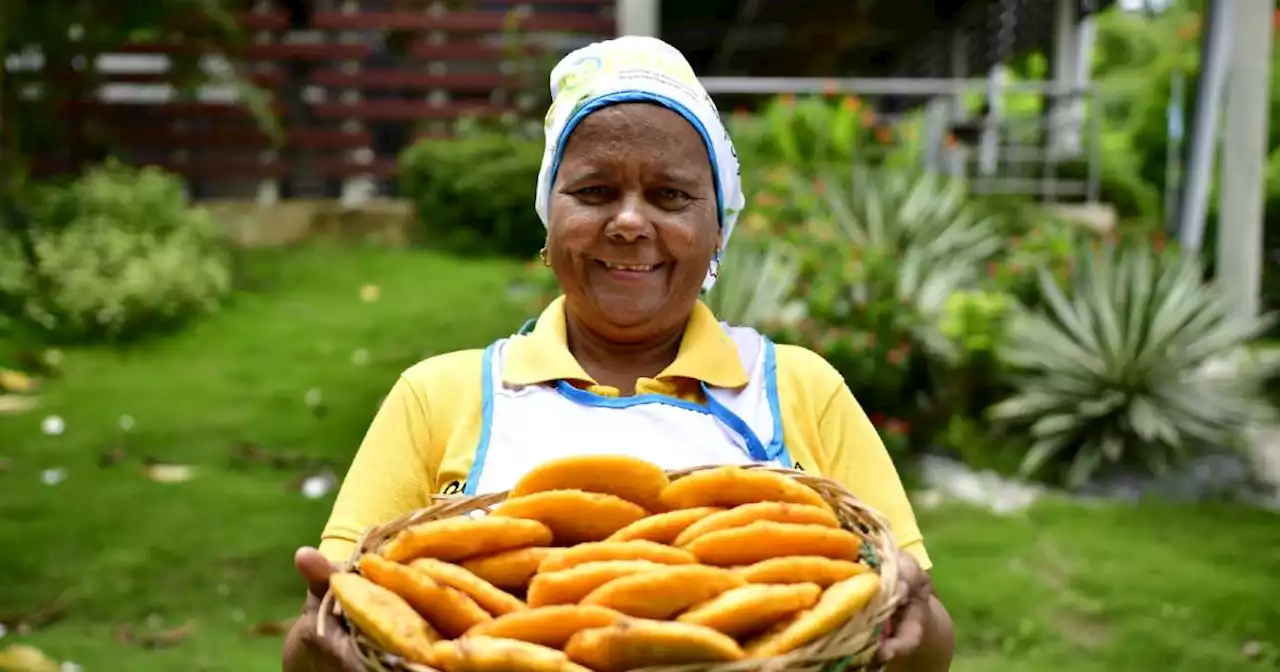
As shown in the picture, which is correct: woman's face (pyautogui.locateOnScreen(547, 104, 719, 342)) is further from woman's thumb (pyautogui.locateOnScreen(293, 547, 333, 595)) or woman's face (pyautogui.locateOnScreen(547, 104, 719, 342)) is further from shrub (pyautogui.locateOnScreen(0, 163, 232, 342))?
shrub (pyautogui.locateOnScreen(0, 163, 232, 342))

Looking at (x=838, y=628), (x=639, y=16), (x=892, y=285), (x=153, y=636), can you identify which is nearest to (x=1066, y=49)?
(x=639, y=16)

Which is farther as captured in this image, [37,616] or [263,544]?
[263,544]

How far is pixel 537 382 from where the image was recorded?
1861 millimetres

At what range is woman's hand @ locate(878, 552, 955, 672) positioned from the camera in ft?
4.75

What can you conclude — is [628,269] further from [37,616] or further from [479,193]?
[479,193]

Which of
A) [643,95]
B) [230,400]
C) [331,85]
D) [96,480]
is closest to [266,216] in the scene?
[331,85]

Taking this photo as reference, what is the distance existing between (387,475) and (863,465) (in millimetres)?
693

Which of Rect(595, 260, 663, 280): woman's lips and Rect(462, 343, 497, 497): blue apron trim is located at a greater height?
Rect(595, 260, 663, 280): woman's lips

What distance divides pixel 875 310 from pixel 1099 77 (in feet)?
100

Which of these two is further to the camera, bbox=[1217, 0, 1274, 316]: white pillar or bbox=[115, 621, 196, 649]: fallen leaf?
bbox=[1217, 0, 1274, 316]: white pillar

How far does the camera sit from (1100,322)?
6.14 meters

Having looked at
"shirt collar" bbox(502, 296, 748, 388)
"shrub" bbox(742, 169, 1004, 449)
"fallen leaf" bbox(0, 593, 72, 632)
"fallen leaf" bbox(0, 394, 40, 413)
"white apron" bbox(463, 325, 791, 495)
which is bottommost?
"fallen leaf" bbox(0, 593, 72, 632)

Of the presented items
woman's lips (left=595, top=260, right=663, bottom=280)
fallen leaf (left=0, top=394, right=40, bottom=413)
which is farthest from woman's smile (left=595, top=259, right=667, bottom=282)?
fallen leaf (left=0, top=394, right=40, bottom=413)

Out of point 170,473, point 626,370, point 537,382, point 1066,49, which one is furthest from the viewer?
point 1066,49
